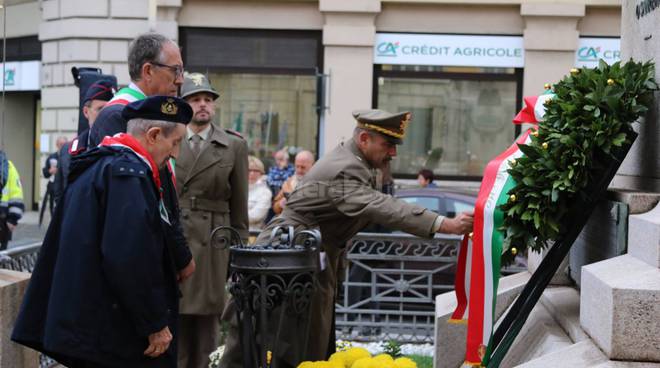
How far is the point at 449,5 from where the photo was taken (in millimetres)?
18938

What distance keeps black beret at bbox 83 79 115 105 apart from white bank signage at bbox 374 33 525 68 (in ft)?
38.4

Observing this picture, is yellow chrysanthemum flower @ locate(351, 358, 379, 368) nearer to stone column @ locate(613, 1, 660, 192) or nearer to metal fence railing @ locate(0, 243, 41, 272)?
stone column @ locate(613, 1, 660, 192)

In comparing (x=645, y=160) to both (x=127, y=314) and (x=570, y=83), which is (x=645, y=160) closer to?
(x=570, y=83)

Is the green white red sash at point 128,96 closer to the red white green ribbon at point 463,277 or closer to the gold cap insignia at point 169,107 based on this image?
the gold cap insignia at point 169,107

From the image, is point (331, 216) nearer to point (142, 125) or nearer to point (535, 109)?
point (535, 109)

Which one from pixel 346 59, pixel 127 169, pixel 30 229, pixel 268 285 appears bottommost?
pixel 30 229

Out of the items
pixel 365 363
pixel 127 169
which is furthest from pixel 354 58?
pixel 127 169

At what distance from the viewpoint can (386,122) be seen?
5844 millimetres

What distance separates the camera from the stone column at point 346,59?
18.7m

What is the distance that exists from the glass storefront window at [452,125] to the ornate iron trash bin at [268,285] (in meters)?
14.5

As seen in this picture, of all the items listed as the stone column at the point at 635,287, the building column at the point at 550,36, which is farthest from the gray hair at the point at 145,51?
the building column at the point at 550,36

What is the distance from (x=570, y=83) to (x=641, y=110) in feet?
1.27

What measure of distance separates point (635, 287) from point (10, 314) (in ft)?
10.6

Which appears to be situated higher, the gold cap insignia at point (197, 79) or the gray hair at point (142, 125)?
the gold cap insignia at point (197, 79)
